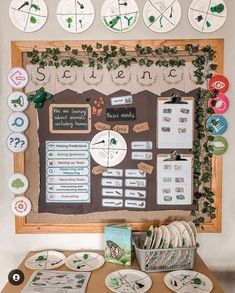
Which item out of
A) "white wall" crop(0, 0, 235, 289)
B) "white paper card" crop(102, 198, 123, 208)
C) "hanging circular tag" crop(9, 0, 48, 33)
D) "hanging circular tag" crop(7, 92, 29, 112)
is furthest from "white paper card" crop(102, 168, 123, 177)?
"hanging circular tag" crop(9, 0, 48, 33)

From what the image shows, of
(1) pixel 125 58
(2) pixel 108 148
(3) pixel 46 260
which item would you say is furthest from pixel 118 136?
(3) pixel 46 260

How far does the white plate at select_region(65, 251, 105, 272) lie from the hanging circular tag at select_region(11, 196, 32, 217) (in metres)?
0.34

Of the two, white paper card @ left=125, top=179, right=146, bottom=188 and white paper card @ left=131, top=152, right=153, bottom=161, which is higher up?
white paper card @ left=131, top=152, right=153, bottom=161

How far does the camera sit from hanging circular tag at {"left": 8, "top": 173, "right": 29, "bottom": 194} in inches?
71.3

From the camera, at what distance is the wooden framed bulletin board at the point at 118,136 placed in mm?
A: 1794

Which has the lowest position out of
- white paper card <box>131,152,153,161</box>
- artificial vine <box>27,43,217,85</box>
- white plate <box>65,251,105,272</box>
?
white plate <box>65,251,105,272</box>

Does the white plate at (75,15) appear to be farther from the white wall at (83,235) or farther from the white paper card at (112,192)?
the white paper card at (112,192)

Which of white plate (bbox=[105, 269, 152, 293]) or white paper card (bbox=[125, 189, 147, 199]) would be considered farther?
white paper card (bbox=[125, 189, 147, 199])

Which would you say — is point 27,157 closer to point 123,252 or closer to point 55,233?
point 55,233

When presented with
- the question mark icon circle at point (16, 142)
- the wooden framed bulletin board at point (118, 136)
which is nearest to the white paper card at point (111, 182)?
the wooden framed bulletin board at point (118, 136)

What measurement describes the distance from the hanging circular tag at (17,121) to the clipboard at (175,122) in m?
0.73

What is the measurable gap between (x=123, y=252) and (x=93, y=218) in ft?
0.96

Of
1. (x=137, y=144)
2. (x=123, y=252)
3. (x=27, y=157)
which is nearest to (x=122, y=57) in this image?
(x=137, y=144)

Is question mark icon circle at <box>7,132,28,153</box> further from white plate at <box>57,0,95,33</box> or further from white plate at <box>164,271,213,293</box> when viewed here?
white plate at <box>164,271,213,293</box>
